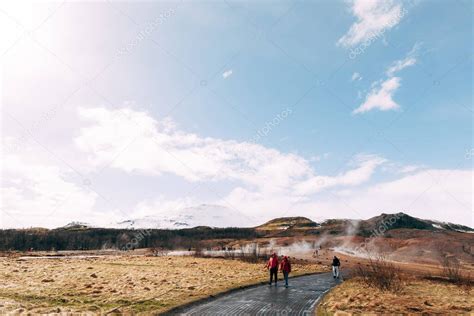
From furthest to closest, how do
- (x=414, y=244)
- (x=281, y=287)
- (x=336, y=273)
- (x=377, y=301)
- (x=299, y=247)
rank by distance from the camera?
(x=299, y=247) → (x=414, y=244) → (x=336, y=273) → (x=281, y=287) → (x=377, y=301)

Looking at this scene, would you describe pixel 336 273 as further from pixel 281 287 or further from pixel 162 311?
pixel 162 311

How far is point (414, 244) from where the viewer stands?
318 ft

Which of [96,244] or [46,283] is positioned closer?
[46,283]

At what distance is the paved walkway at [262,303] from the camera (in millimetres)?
16734

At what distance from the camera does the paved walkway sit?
54.9 feet

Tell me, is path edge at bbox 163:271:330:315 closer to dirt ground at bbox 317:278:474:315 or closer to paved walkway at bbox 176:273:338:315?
paved walkway at bbox 176:273:338:315

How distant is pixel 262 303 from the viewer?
18.8m

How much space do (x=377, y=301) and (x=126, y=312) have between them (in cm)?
1266

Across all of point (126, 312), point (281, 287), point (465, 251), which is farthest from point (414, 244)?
point (126, 312)

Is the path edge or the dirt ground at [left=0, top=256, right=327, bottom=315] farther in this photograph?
the dirt ground at [left=0, top=256, right=327, bottom=315]

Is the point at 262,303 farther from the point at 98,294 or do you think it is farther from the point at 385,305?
the point at 98,294

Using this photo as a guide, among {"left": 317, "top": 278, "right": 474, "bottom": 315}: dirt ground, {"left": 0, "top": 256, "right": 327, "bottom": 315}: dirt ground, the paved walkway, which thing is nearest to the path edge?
the paved walkway

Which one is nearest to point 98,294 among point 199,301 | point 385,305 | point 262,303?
point 199,301

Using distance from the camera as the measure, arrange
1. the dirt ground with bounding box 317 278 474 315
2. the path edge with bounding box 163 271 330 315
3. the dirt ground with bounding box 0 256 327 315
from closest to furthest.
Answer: the path edge with bounding box 163 271 330 315 → the dirt ground with bounding box 0 256 327 315 → the dirt ground with bounding box 317 278 474 315
